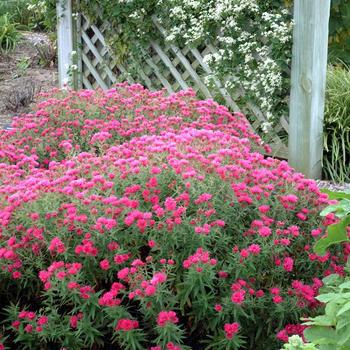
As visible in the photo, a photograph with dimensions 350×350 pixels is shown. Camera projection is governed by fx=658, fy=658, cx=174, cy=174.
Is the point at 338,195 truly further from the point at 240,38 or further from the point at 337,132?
the point at 240,38

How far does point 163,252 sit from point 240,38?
9.86 ft

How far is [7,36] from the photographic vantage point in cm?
1001

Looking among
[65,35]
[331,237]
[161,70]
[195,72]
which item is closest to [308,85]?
[195,72]

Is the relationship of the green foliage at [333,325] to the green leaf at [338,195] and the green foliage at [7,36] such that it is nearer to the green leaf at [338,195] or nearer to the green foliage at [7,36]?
the green leaf at [338,195]

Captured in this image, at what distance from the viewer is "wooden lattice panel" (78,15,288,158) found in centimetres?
531

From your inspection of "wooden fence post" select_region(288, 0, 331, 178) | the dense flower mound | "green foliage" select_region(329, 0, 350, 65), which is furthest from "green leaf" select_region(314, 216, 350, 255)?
"green foliage" select_region(329, 0, 350, 65)

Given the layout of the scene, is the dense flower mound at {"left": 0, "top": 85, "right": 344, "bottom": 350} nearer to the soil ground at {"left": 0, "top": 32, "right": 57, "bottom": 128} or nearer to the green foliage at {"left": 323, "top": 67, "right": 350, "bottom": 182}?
the green foliage at {"left": 323, "top": 67, "right": 350, "bottom": 182}

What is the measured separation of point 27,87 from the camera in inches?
315

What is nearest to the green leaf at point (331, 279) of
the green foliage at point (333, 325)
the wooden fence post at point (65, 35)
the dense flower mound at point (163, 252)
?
the dense flower mound at point (163, 252)

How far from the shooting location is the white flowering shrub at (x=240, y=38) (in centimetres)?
477

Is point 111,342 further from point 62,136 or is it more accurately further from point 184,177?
point 62,136

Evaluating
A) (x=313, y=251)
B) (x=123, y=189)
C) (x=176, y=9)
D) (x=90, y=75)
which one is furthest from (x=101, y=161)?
(x=90, y=75)

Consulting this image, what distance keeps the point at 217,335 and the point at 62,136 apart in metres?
2.01

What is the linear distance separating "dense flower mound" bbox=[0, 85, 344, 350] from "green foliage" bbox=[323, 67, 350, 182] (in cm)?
197
